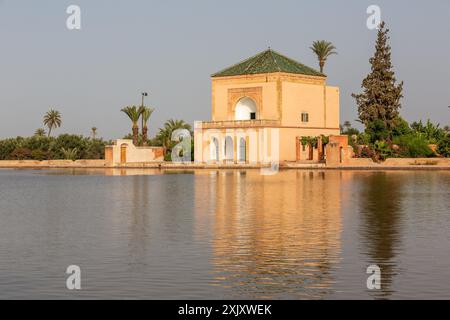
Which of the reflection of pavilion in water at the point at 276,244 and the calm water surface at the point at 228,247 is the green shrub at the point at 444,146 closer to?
the calm water surface at the point at 228,247

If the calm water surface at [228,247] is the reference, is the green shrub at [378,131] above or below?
above

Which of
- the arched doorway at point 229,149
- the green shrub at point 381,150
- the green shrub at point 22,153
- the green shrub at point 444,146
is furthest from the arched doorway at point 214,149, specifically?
the green shrub at point 22,153

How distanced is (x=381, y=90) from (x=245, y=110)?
11.2 metres

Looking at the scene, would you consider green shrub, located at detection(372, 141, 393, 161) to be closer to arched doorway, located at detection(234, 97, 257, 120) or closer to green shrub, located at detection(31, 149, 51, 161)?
arched doorway, located at detection(234, 97, 257, 120)

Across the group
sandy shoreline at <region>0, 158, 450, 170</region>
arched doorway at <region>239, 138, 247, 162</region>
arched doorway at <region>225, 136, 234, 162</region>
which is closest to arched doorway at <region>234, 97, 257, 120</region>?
arched doorway at <region>225, 136, 234, 162</region>

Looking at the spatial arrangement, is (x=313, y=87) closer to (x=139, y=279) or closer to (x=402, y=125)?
(x=402, y=125)

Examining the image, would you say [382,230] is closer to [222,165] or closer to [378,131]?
[222,165]

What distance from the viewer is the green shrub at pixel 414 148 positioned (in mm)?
60719

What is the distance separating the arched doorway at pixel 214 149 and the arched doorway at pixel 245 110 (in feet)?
8.46

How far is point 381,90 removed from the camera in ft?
223

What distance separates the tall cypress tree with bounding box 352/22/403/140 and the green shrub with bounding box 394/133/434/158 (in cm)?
510

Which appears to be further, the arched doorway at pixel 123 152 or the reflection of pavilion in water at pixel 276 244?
the arched doorway at pixel 123 152

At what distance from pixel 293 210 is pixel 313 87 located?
46.3m

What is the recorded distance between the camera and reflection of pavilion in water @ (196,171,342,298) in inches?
442
